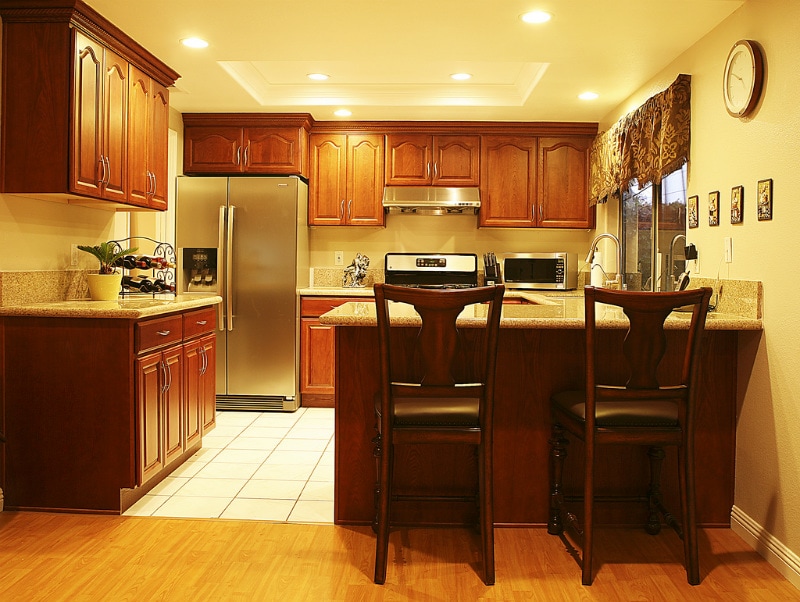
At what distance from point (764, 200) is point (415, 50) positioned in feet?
6.42

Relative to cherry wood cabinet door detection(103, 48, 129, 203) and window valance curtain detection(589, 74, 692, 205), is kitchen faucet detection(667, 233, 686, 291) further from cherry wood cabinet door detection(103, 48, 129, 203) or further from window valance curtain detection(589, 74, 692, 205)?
cherry wood cabinet door detection(103, 48, 129, 203)

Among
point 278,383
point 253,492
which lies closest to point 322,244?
point 278,383

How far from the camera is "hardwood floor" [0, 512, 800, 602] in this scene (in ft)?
7.50

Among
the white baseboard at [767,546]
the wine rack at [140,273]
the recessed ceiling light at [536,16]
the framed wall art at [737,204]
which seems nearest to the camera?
the white baseboard at [767,546]

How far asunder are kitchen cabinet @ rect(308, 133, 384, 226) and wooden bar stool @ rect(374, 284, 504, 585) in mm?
3372

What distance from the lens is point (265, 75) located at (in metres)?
4.69

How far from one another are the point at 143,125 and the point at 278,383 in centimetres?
221

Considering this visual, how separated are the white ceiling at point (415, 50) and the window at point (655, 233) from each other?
693 millimetres

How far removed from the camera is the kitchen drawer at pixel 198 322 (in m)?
3.60

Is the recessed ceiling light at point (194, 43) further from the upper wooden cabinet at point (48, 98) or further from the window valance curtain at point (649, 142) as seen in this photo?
the window valance curtain at point (649, 142)

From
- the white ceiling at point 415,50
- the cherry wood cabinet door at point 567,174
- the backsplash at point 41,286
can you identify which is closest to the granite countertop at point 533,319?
the white ceiling at point 415,50

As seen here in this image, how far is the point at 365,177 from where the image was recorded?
5.55 metres

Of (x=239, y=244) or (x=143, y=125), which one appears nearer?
(x=143, y=125)

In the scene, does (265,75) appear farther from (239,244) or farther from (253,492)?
(253,492)
